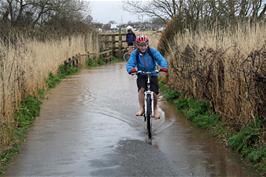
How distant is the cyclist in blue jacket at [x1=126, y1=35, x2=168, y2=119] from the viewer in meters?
9.72

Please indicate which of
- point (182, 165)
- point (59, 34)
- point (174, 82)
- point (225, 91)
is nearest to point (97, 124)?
point (225, 91)

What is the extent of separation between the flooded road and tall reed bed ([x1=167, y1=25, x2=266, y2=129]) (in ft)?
2.20

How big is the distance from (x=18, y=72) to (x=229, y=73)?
5172mm

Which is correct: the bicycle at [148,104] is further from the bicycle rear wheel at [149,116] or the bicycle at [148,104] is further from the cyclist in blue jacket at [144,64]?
the cyclist in blue jacket at [144,64]

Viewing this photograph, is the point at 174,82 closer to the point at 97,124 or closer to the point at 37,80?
the point at 37,80

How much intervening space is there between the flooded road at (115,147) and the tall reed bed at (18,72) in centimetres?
57

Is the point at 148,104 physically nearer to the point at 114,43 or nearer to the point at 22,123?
the point at 22,123

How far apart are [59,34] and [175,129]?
1862 centimetres

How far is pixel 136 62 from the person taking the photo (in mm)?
9977

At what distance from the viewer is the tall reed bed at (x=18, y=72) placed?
358 inches

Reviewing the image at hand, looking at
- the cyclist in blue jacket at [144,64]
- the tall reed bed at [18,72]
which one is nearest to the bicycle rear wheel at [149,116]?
the cyclist in blue jacket at [144,64]

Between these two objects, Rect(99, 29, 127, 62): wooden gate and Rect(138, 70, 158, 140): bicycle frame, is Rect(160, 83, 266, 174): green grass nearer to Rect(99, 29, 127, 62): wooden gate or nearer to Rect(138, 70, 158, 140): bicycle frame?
Rect(138, 70, 158, 140): bicycle frame

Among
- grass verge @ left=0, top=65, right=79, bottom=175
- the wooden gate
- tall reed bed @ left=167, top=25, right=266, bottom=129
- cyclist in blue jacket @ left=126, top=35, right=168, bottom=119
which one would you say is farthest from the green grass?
the wooden gate

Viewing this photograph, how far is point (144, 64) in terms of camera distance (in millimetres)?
9875
